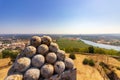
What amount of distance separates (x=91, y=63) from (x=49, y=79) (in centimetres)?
955

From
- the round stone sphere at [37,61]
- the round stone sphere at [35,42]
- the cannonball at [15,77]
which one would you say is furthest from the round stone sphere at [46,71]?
the round stone sphere at [35,42]

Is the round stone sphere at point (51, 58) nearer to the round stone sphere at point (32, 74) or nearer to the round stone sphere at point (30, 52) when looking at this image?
the round stone sphere at point (30, 52)

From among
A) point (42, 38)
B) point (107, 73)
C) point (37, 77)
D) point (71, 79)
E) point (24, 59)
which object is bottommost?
point (107, 73)

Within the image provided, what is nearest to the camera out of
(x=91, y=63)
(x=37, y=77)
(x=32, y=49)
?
(x=37, y=77)

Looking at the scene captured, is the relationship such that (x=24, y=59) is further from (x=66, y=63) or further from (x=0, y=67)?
(x=0, y=67)

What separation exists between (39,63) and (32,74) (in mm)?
589

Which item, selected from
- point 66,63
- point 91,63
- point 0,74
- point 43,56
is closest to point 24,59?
point 43,56

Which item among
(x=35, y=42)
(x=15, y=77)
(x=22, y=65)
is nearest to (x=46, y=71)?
(x=22, y=65)

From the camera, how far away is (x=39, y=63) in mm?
6059

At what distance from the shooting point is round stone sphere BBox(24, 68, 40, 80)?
5598mm

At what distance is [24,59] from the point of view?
598cm

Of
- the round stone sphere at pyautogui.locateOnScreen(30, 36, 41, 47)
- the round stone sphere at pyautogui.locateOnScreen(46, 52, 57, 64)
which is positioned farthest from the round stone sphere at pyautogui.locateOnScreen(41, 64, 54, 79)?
the round stone sphere at pyautogui.locateOnScreen(30, 36, 41, 47)

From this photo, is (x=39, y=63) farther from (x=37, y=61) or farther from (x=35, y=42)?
(x=35, y=42)

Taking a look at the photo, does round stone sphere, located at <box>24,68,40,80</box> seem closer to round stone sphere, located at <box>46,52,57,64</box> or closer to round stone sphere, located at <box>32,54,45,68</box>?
round stone sphere, located at <box>32,54,45,68</box>
